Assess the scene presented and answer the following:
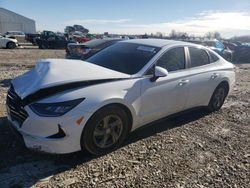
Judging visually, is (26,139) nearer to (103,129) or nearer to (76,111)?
(76,111)

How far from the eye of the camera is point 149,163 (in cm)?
392

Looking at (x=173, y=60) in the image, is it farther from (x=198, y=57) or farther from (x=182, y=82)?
(x=198, y=57)

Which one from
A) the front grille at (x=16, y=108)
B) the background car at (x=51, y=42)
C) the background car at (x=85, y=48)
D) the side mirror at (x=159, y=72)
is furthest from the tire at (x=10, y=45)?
the side mirror at (x=159, y=72)

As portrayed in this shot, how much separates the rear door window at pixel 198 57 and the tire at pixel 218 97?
73 centimetres

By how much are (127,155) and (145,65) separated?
4.65 feet

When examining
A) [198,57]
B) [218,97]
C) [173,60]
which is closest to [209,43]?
[218,97]

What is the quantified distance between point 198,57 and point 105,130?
268 centimetres

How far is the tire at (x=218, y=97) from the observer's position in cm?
603

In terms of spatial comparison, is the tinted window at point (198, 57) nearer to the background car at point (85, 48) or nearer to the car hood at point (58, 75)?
the car hood at point (58, 75)

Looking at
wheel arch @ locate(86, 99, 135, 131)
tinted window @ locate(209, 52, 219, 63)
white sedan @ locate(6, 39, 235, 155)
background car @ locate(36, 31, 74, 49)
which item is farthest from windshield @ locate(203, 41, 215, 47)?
background car @ locate(36, 31, 74, 49)

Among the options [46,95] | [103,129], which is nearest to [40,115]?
[46,95]

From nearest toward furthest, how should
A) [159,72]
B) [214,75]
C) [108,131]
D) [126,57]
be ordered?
[108,131] → [159,72] → [126,57] → [214,75]

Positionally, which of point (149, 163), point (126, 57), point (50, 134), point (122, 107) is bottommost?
point (149, 163)

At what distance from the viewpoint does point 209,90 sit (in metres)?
5.72
